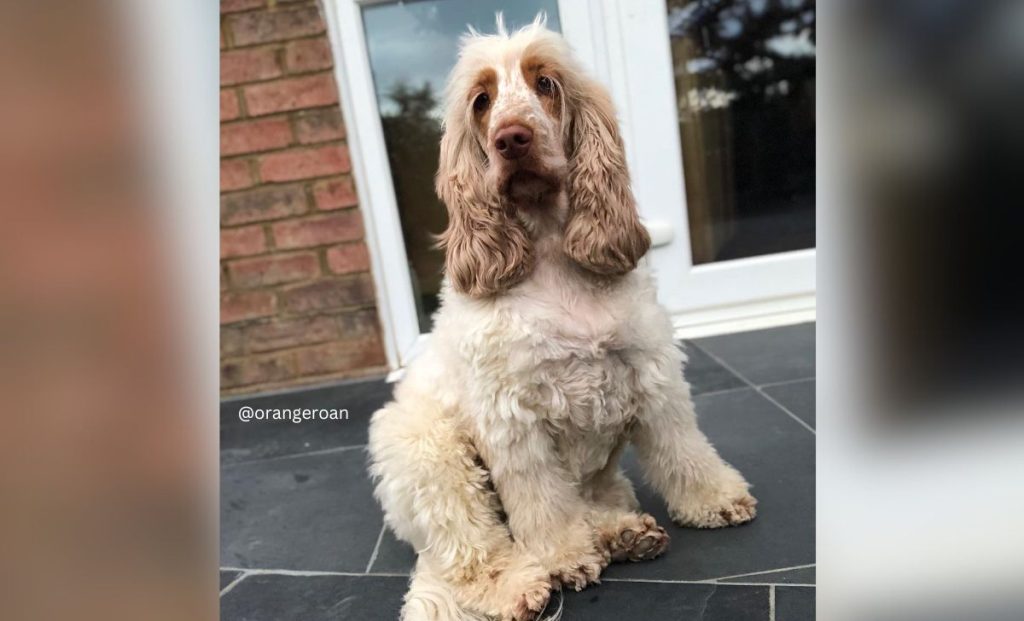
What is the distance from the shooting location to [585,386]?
3.92ft

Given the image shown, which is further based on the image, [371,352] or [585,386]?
[371,352]

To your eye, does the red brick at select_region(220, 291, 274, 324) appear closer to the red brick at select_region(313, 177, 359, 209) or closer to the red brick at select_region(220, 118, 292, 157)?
the red brick at select_region(313, 177, 359, 209)

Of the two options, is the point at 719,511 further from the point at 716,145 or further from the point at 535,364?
the point at 716,145

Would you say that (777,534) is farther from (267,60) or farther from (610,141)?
(267,60)

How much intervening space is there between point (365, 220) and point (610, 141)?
1333mm

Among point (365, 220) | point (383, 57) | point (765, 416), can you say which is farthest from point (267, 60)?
point (765, 416)

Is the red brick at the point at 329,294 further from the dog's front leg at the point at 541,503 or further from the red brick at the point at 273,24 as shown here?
the dog's front leg at the point at 541,503

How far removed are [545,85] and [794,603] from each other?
97cm

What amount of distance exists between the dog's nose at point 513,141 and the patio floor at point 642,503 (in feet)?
2.64

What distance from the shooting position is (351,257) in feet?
7.83

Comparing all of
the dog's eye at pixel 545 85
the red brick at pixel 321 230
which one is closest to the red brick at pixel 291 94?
the red brick at pixel 321 230

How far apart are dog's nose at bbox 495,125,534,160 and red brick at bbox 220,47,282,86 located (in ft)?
4.04

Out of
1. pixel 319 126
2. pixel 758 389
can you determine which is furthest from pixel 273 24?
pixel 758 389

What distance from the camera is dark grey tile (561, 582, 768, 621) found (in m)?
1.06
